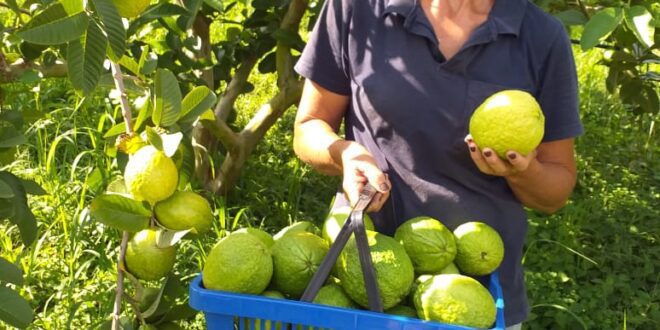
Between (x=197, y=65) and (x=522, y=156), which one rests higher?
(x=522, y=156)

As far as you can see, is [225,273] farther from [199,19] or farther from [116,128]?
[199,19]

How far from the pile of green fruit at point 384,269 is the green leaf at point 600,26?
580mm

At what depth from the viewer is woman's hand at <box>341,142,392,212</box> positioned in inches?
51.1

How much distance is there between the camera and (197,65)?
8.54 ft

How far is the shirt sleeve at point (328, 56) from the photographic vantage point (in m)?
1.70

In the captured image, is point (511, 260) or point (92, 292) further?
point (92, 292)

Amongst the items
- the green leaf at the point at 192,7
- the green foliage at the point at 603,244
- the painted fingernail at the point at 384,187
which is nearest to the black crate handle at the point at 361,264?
the painted fingernail at the point at 384,187

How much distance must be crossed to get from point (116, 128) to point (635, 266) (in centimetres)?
225

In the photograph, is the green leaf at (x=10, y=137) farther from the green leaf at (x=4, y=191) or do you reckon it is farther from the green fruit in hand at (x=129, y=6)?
the green fruit in hand at (x=129, y=6)

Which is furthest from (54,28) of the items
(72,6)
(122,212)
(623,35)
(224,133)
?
(224,133)

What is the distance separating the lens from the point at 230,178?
309cm

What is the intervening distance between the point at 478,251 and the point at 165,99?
0.54 m

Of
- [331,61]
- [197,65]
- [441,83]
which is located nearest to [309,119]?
[331,61]

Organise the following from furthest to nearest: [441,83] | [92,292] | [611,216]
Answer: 1. [611,216]
2. [92,292]
3. [441,83]
